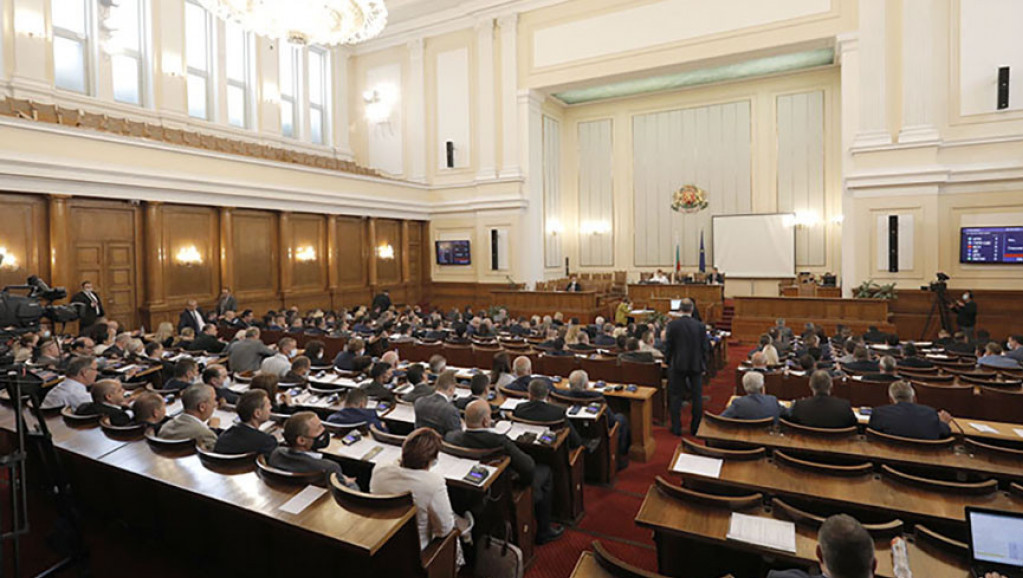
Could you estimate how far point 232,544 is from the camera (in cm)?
310

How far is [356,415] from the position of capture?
12.9 feet

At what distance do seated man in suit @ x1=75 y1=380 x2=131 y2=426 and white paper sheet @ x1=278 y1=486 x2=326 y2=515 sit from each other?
6.54ft

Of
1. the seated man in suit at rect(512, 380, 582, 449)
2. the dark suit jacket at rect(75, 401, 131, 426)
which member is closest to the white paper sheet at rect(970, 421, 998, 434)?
the seated man in suit at rect(512, 380, 582, 449)

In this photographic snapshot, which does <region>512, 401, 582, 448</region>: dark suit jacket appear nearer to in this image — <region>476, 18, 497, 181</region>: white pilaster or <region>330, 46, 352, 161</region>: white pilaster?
<region>476, 18, 497, 181</region>: white pilaster

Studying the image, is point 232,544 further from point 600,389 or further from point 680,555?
point 600,389

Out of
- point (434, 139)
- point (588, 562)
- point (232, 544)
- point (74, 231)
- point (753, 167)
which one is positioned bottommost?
point (232, 544)

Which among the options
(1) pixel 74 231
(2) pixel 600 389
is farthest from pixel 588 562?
(1) pixel 74 231

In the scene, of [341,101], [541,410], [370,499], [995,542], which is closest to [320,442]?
[370,499]

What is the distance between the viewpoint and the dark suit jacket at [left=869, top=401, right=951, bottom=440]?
145 inches

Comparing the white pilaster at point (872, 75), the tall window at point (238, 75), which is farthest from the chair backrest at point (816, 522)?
the tall window at point (238, 75)

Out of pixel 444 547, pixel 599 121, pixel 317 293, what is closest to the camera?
pixel 444 547

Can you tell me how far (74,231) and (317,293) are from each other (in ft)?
16.7

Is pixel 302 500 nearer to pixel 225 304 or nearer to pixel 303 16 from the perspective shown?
pixel 303 16

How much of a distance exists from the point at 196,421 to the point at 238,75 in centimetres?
1447
